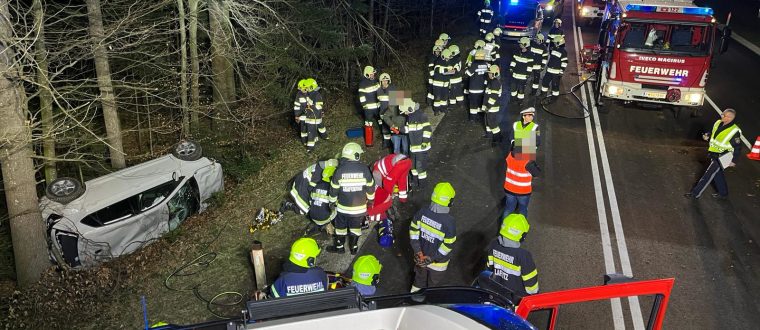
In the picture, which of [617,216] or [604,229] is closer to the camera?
[604,229]

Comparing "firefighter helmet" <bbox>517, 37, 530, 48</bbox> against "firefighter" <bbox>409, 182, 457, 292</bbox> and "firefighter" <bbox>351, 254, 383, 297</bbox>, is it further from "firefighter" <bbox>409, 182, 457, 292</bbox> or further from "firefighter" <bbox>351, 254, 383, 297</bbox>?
"firefighter" <bbox>351, 254, 383, 297</bbox>

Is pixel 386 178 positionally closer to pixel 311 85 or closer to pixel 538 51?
pixel 311 85

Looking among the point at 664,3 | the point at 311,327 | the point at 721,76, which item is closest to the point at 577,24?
the point at 721,76

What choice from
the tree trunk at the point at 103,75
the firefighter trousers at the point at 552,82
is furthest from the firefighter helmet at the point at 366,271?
the firefighter trousers at the point at 552,82

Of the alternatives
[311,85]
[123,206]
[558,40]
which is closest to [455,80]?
[558,40]

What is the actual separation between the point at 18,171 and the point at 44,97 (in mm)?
2089

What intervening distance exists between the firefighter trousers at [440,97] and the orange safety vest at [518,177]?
19.0 ft

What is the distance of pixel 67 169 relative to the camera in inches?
454

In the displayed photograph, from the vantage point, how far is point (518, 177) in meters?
8.56

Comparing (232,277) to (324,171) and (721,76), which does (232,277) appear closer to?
(324,171)

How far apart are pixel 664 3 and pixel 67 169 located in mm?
14743

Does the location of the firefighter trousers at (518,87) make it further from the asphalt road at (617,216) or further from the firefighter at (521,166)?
the firefighter at (521,166)

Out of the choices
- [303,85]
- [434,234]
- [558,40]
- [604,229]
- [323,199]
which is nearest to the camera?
[434,234]

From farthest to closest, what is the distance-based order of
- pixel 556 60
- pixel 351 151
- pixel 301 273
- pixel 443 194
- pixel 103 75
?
pixel 556 60
pixel 103 75
pixel 351 151
pixel 443 194
pixel 301 273
